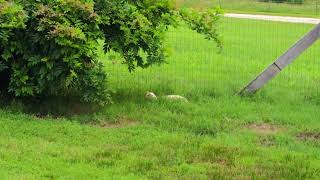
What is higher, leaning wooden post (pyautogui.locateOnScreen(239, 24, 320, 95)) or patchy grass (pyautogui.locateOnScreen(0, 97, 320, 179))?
leaning wooden post (pyautogui.locateOnScreen(239, 24, 320, 95))

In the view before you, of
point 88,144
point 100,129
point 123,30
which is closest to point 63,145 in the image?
point 88,144

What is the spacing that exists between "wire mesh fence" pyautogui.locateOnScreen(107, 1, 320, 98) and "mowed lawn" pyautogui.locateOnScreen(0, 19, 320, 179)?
Result: 0.04 m

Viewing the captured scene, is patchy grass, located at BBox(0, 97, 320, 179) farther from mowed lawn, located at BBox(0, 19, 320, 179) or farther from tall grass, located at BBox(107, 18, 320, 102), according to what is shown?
tall grass, located at BBox(107, 18, 320, 102)

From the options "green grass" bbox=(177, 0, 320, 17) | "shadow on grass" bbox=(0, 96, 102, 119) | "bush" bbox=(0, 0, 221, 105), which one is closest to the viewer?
"bush" bbox=(0, 0, 221, 105)

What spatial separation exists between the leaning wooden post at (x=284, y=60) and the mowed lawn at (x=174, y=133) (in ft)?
0.72

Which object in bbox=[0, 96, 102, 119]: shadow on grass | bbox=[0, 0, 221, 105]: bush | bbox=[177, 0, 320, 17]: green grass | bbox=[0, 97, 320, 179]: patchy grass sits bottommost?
bbox=[0, 97, 320, 179]: patchy grass

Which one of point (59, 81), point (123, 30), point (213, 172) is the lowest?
point (213, 172)

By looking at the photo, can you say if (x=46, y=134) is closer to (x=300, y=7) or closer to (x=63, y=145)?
(x=63, y=145)

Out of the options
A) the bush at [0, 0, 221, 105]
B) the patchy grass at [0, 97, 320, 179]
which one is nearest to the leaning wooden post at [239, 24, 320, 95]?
the patchy grass at [0, 97, 320, 179]

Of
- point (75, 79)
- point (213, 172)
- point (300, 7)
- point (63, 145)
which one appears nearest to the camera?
point (213, 172)

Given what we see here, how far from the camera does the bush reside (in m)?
8.23

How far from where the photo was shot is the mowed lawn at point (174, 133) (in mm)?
6406

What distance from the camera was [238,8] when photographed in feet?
117

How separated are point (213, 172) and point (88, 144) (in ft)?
5.42
